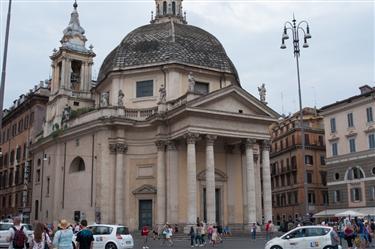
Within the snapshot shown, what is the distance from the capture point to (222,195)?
35469 mm

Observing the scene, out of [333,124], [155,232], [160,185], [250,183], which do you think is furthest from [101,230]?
[333,124]

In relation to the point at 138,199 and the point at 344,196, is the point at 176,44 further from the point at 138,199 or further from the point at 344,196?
the point at 344,196

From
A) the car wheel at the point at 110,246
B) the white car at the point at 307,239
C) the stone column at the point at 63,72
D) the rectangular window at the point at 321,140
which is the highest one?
the stone column at the point at 63,72

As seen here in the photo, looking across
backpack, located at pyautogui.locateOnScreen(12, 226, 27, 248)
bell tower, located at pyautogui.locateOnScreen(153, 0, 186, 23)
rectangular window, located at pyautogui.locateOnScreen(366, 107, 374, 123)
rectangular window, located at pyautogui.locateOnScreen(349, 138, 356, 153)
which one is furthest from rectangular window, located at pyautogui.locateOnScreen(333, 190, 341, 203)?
backpack, located at pyautogui.locateOnScreen(12, 226, 27, 248)

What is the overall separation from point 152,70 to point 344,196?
24.0 m

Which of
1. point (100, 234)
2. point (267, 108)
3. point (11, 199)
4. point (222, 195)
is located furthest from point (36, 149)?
point (100, 234)

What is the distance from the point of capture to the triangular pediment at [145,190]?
114 feet

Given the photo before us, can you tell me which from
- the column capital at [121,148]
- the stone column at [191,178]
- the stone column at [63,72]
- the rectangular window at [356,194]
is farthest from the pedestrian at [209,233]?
the rectangular window at [356,194]

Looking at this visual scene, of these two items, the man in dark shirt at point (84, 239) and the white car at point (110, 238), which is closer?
the man in dark shirt at point (84, 239)

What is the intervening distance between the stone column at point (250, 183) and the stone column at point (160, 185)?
6064 millimetres

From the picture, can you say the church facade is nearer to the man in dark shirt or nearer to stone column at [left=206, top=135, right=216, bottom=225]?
stone column at [left=206, top=135, right=216, bottom=225]

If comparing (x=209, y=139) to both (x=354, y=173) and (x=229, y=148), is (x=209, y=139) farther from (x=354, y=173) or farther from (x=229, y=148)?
(x=354, y=173)

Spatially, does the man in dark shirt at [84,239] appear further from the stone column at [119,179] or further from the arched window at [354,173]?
the arched window at [354,173]

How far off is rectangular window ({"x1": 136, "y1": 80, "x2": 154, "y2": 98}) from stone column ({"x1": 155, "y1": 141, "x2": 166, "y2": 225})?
4.81 metres
